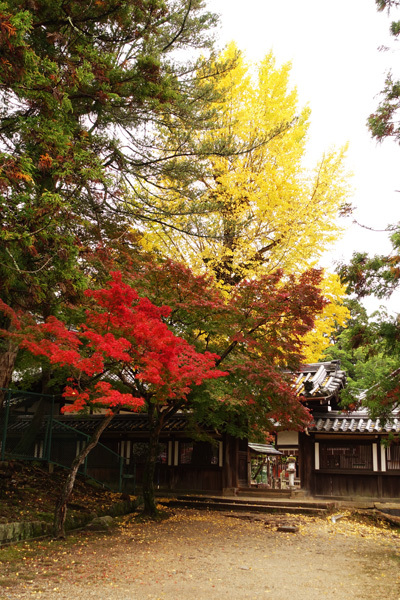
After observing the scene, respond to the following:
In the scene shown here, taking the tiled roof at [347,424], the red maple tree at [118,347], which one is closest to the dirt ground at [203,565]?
the red maple tree at [118,347]

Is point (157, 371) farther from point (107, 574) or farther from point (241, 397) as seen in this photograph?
point (241, 397)

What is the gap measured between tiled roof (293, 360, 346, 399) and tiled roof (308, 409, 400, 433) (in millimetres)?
771

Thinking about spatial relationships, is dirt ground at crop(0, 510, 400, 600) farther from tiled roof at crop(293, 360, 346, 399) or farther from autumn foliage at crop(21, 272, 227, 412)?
tiled roof at crop(293, 360, 346, 399)

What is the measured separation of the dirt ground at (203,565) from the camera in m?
6.09

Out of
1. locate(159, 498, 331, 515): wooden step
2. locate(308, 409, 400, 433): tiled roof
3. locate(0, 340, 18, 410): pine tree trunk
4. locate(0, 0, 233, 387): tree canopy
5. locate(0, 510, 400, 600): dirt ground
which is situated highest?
locate(0, 0, 233, 387): tree canopy

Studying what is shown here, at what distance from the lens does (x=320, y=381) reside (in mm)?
18141

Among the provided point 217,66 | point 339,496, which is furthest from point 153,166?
point 339,496

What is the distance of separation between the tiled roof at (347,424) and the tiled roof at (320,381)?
0.77m

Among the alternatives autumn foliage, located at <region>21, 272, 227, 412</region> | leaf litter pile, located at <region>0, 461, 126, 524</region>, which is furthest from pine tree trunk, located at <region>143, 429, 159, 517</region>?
autumn foliage, located at <region>21, 272, 227, 412</region>

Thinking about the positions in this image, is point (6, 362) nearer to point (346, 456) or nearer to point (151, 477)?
point (151, 477)

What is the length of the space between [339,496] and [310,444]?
1876mm

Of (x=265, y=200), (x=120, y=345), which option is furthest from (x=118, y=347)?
(x=265, y=200)

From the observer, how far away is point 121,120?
34.0ft

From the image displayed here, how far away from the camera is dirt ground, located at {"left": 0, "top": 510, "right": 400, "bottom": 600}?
6.09 metres
